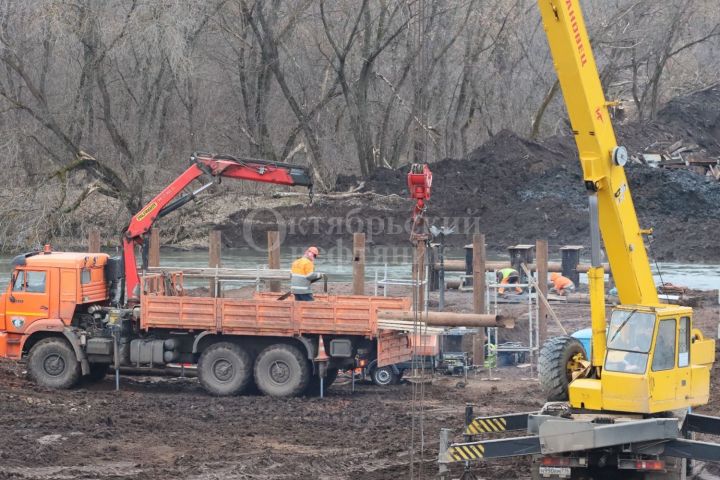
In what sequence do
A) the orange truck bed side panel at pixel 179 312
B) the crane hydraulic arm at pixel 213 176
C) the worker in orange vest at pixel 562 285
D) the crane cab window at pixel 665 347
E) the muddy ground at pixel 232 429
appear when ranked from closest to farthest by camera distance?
the crane cab window at pixel 665 347
the muddy ground at pixel 232 429
the orange truck bed side panel at pixel 179 312
the crane hydraulic arm at pixel 213 176
the worker in orange vest at pixel 562 285

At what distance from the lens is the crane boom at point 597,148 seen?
36.9ft

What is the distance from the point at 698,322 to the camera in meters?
24.1

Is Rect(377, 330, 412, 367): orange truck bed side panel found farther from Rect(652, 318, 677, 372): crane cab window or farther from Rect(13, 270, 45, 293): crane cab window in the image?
Rect(652, 318, 677, 372): crane cab window

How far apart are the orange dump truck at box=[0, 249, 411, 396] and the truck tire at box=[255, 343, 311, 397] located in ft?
0.05

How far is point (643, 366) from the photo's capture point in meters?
11.0

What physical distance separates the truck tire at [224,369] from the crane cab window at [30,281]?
304cm

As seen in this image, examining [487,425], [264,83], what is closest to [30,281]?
[487,425]

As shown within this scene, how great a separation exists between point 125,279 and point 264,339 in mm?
2936

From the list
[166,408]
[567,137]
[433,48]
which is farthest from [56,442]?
[567,137]

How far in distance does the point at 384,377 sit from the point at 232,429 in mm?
4307

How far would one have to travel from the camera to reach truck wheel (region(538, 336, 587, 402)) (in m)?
12.0

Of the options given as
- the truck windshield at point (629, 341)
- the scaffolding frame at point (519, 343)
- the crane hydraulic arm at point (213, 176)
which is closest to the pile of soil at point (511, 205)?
the scaffolding frame at point (519, 343)

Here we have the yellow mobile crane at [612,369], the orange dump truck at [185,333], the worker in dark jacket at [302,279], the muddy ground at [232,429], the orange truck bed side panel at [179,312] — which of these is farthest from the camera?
the worker in dark jacket at [302,279]

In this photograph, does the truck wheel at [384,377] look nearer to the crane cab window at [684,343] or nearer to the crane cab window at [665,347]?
the crane cab window at [684,343]
